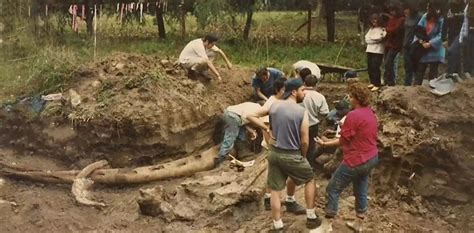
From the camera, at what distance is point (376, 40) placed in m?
10.0

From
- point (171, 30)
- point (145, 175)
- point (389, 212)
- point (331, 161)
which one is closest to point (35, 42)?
point (171, 30)

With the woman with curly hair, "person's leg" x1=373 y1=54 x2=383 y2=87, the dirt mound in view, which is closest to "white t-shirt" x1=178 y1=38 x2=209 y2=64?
the dirt mound

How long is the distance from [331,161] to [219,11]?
728 cm

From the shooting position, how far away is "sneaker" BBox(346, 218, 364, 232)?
699 cm


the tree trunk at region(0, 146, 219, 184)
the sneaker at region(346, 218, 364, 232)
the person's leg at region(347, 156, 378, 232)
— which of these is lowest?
the tree trunk at region(0, 146, 219, 184)

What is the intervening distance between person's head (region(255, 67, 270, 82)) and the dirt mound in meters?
1.07

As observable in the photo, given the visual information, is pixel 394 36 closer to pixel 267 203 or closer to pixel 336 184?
pixel 267 203

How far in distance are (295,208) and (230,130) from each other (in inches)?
96.5

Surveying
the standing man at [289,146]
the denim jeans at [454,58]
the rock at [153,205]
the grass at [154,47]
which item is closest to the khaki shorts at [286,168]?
the standing man at [289,146]

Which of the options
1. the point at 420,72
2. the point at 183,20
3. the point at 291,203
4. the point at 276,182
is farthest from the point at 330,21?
the point at 276,182

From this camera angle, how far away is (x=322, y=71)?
39.0 feet

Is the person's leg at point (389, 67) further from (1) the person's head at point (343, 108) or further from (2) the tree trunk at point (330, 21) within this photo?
(2) the tree trunk at point (330, 21)

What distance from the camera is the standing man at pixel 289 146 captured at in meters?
6.59

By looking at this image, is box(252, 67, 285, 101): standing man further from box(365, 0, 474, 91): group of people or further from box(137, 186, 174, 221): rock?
box(137, 186, 174, 221): rock
